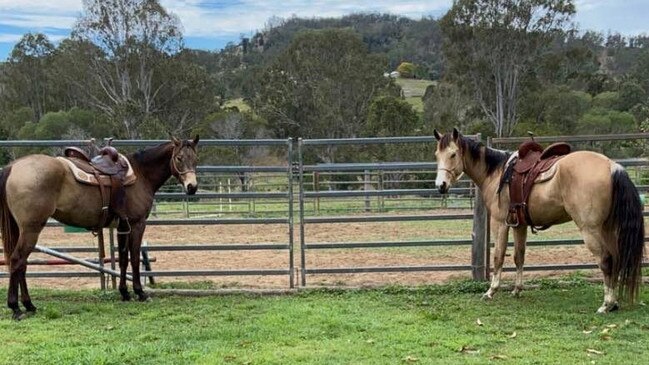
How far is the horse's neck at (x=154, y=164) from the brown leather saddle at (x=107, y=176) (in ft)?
0.70

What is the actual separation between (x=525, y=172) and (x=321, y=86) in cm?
3245

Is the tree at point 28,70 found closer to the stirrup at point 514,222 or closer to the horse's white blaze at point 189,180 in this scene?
the horse's white blaze at point 189,180

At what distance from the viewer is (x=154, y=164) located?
20.8ft

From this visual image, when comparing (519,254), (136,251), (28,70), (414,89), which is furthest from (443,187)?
(414,89)

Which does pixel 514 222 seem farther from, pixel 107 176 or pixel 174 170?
pixel 107 176

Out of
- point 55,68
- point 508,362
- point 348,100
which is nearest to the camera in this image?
point 508,362

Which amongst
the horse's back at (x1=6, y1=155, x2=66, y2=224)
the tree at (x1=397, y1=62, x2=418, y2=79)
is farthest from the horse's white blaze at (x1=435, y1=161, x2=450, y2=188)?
the tree at (x1=397, y1=62, x2=418, y2=79)

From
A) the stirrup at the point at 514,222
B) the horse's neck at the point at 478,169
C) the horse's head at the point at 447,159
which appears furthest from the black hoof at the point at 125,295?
the stirrup at the point at 514,222

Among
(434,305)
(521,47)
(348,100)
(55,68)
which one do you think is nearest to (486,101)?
(521,47)

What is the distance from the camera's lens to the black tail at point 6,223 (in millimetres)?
5352

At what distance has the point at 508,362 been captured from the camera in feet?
13.2

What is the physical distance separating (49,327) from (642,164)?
6.27 metres

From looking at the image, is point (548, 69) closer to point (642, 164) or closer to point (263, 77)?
point (263, 77)

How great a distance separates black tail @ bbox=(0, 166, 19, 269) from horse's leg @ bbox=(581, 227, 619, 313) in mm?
5192
